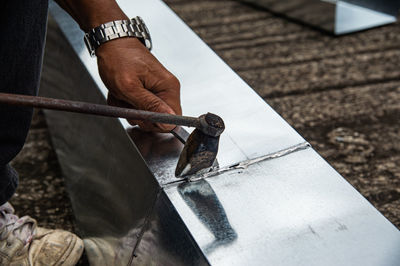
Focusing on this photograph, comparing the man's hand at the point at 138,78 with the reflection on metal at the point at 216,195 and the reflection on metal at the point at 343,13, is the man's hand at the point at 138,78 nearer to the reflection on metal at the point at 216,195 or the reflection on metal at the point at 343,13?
the reflection on metal at the point at 216,195

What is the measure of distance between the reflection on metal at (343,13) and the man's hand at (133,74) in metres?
1.59

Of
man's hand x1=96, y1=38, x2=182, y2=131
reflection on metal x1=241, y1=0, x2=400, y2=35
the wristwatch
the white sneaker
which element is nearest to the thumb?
man's hand x1=96, y1=38, x2=182, y2=131

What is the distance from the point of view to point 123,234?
2.99 ft

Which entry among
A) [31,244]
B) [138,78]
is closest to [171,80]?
[138,78]

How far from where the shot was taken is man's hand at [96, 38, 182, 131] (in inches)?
32.4

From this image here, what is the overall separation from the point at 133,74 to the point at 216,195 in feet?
0.84

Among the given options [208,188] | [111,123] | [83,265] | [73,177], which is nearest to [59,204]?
[73,177]

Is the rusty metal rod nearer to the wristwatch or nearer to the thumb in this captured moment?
the thumb

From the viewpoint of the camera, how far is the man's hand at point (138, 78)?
0.82 metres

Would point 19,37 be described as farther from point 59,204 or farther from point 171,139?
point 59,204

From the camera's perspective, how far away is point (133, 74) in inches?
32.4

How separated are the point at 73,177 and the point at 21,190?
18 centimetres

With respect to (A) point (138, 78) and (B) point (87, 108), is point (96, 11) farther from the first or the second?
(B) point (87, 108)

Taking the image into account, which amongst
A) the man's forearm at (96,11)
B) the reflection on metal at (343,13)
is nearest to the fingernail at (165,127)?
the man's forearm at (96,11)
